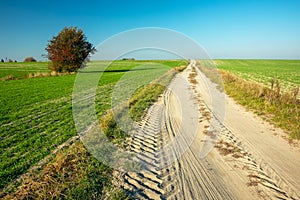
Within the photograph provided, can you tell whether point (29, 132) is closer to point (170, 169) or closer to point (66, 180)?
point (66, 180)

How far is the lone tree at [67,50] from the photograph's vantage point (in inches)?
1452

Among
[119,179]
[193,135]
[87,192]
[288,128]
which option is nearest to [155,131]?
[193,135]

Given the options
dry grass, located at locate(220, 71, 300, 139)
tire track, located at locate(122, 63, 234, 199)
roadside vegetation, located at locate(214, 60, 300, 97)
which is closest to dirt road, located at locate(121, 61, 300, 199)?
tire track, located at locate(122, 63, 234, 199)

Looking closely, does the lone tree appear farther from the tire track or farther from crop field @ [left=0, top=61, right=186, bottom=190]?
the tire track

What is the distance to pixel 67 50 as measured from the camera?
3662 centimetres

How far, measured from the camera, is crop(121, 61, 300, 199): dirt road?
3895 mm

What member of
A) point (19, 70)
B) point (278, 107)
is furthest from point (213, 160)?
point (19, 70)

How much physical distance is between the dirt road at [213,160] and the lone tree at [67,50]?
33.8 m

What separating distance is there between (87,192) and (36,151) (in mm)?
2740

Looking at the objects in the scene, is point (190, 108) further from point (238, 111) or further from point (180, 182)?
point (180, 182)

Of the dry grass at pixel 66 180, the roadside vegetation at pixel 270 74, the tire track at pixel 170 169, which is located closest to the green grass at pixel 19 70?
the tire track at pixel 170 169

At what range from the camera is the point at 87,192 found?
3.78m

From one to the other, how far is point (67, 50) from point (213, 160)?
1483 inches

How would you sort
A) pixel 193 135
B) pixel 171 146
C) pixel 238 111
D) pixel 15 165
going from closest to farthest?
pixel 15 165 → pixel 171 146 → pixel 193 135 → pixel 238 111
